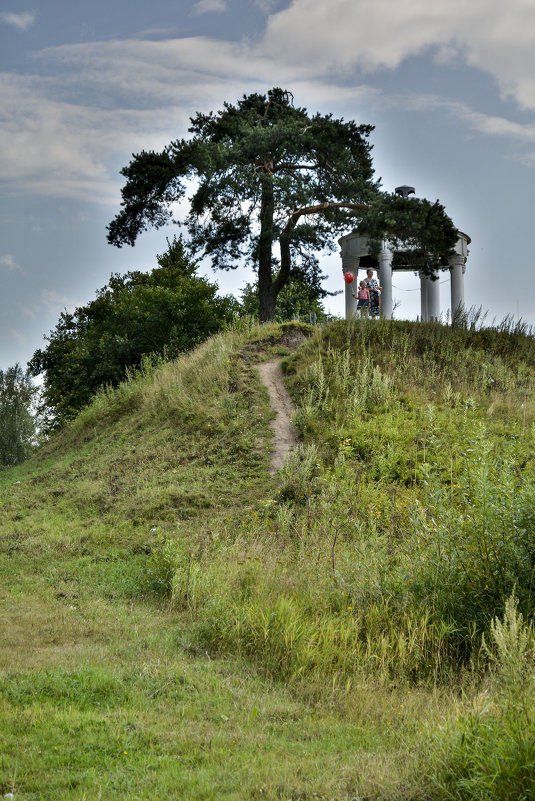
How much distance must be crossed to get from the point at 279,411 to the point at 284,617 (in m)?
8.96

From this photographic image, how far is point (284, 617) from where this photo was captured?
6.24m

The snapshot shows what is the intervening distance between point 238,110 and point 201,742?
2279 centimetres

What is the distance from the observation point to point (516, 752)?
3545 mm

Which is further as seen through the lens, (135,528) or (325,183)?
(325,183)

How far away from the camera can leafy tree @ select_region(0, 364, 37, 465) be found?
37.8 metres

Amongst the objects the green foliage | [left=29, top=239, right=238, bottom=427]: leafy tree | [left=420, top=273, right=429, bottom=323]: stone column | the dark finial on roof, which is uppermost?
the dark finial on roof

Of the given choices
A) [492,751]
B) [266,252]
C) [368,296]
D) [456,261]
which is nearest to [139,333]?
[266,252]

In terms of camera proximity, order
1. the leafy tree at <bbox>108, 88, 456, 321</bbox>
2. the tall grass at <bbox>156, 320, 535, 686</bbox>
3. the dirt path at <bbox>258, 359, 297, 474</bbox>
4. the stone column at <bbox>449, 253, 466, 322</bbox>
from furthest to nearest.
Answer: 1. the stone column at <bbox>449, 253, 466, 322</bbox>
2. the leafy tree at <bbox>108, 88, 456, 321</bbox>
3. the dirt path at <bbox>258, 359, 297, 474</bbox>
4. the tall grass at <bbox>156, 320, 535, 686</bbox>

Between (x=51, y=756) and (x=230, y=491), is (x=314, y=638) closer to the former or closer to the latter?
(x=51, y=756)

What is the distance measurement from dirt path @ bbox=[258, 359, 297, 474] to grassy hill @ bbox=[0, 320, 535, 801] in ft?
0.83

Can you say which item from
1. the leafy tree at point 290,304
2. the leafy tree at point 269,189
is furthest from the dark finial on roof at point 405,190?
the leafy tree at point 290,304

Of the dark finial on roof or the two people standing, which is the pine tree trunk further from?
the dark finial on roof

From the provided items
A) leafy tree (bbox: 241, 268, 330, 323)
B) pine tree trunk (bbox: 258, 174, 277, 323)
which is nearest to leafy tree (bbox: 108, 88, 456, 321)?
pine tree trunk (bbox: 258, 174, 277, 323)

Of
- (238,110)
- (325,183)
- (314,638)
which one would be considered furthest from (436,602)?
(238,110)
